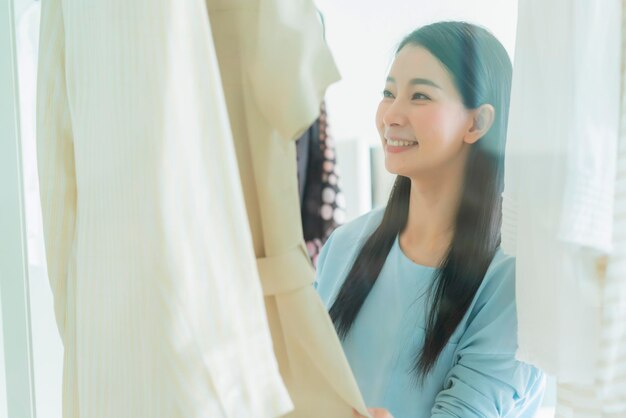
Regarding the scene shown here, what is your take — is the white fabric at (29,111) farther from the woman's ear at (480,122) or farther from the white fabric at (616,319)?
the white fabric at (616,319)

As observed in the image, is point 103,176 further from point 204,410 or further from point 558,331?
point 558,331

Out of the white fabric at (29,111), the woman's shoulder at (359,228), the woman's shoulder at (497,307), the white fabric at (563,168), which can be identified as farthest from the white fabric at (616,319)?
the white fabric at (29,111)

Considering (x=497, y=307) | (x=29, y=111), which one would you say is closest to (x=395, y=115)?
(x=497, y=307)

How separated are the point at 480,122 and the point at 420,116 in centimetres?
7

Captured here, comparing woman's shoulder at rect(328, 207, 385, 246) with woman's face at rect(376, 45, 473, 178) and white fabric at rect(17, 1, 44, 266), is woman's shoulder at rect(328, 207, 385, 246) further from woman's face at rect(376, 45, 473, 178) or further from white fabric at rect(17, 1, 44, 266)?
white fabric at rect(17, 1, 44, 266)

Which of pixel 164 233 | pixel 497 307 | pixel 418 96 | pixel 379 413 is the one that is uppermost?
pixel 418 96

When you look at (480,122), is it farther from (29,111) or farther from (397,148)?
(29,111)

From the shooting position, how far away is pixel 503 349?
716mm

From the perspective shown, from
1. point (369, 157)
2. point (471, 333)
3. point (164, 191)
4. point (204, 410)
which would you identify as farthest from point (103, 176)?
point (471, 333)

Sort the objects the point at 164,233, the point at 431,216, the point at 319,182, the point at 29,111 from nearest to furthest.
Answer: the point at 164,233 → the point at 319,182 → the point at 431,216 → the point at 29,111

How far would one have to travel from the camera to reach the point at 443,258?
79 cm

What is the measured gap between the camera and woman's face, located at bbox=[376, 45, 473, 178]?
0.73 m

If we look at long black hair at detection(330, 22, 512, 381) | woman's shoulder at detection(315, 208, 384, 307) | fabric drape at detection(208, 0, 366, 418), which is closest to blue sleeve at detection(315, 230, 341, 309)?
woman's shoulder at detection(315, 208, 384, 307)

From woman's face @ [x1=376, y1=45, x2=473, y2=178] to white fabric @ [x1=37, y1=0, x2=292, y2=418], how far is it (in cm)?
30
